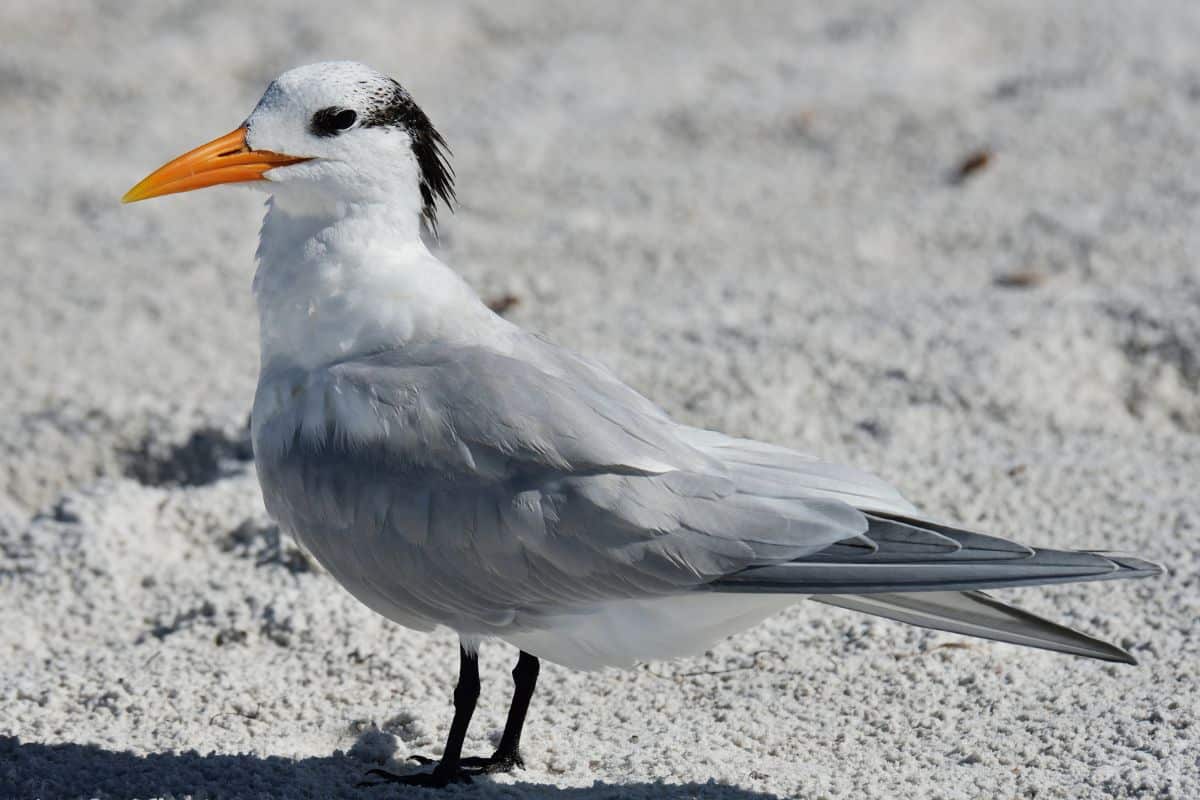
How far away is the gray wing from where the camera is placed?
215 centimetres

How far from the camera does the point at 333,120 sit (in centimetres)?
239

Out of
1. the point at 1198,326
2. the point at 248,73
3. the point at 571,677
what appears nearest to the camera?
the point at 571,677

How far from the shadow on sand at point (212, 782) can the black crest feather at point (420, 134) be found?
35.9 inches

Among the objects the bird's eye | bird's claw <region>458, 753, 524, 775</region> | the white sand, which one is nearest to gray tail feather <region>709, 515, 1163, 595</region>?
the white sand

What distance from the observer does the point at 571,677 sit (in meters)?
2.76

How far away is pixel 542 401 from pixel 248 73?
13.7 feet

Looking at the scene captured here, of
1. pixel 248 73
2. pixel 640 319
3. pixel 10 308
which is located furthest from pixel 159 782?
pixel 248 73

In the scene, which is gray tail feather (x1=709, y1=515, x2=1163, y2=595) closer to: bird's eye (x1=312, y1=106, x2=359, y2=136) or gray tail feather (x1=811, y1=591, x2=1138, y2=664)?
gray tail feather (x1=811, y1=591, x2=1138, y2=664)

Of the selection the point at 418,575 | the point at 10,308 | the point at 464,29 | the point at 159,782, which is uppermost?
the point at 464,29

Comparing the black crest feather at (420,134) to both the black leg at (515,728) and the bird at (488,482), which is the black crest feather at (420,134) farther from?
the black leg at (515,728)

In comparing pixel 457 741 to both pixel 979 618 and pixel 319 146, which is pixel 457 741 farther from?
pixel 319 146

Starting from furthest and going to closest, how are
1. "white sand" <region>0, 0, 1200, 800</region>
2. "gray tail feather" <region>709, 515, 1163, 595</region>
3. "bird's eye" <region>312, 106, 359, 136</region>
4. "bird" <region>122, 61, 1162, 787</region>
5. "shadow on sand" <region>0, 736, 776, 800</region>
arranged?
"white sand" <region>0, 0, 1200, 800</region>, "bird's eye" <region>312, 106, 359, 136</region>, "shadow on sand" <region>0, 736, 776, 800</region>, "bird" <region>122, 61, 1162, 787</region>, "gray tail feather" <region>709, 515, 1163, 595</region>

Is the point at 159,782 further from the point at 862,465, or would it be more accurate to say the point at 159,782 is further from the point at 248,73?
the point at 248,73

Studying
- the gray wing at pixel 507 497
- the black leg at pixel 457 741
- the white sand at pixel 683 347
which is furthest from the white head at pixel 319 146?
the white sand at pixel 683 347
